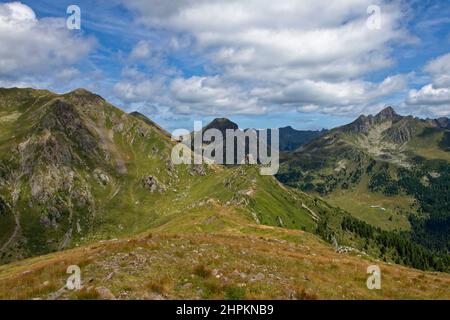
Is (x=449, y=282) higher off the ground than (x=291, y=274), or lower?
lower

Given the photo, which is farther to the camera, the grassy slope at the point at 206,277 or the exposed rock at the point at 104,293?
the grassy slope at the point at 206,277

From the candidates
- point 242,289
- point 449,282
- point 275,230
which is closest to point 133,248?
point 242,289

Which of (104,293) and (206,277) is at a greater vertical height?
(104,293)

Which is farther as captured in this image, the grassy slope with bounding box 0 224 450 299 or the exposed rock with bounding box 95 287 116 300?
the grassy slope with bounding box 0 224 450 299

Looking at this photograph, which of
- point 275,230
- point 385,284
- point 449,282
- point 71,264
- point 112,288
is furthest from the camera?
point 275,230

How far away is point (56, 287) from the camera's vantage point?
2169 cm

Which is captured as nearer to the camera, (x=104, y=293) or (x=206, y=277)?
(x=104, y=293)
